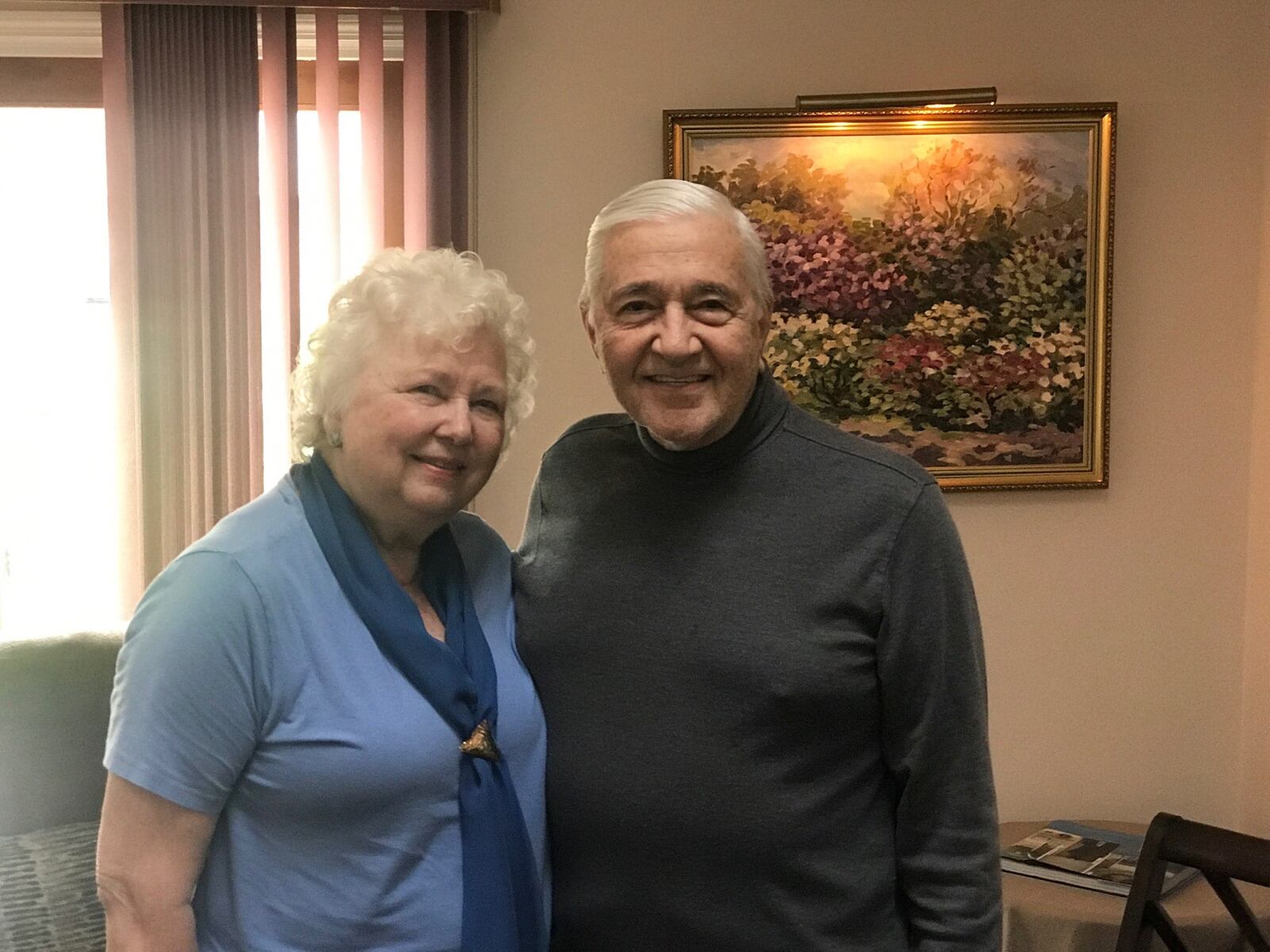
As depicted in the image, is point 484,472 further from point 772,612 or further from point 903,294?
point 903,294

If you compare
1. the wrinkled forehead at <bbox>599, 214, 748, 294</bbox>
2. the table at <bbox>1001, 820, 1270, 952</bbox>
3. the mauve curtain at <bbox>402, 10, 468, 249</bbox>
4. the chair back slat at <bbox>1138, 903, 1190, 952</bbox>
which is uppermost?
the mauve curtain at <bbox>402, 10, 468, 249</bbox>

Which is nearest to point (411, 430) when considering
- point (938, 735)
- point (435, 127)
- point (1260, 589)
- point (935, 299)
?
point (938, 735)

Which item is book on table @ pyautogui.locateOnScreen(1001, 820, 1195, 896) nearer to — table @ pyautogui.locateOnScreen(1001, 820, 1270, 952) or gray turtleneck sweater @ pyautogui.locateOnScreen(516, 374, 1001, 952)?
table @ pyautogui.locateOnScreen(1001, 820, 1270, 952)

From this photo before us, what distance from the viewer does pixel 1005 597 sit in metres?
2.80

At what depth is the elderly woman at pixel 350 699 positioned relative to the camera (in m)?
1.17

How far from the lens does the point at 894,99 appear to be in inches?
101

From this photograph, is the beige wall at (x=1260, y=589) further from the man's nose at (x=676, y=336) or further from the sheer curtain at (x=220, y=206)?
the man's nose at (x=676, y=336)

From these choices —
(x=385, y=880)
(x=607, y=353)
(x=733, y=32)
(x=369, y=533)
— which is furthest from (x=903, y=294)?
(x=385, y=880)

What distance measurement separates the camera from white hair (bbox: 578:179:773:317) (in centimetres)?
131

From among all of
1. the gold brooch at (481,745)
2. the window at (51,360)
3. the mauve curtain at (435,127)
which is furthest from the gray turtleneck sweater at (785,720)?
Answer: the window at (51,360)

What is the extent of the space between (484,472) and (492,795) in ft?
1.24

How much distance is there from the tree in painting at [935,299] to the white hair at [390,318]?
4.51 ft

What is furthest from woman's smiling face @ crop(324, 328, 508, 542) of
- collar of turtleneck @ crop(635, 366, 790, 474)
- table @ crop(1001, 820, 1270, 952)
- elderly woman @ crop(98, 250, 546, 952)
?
table @ crop(1001, 820, 1270, 952)

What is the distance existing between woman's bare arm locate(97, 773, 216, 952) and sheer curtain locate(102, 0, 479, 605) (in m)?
1.55
